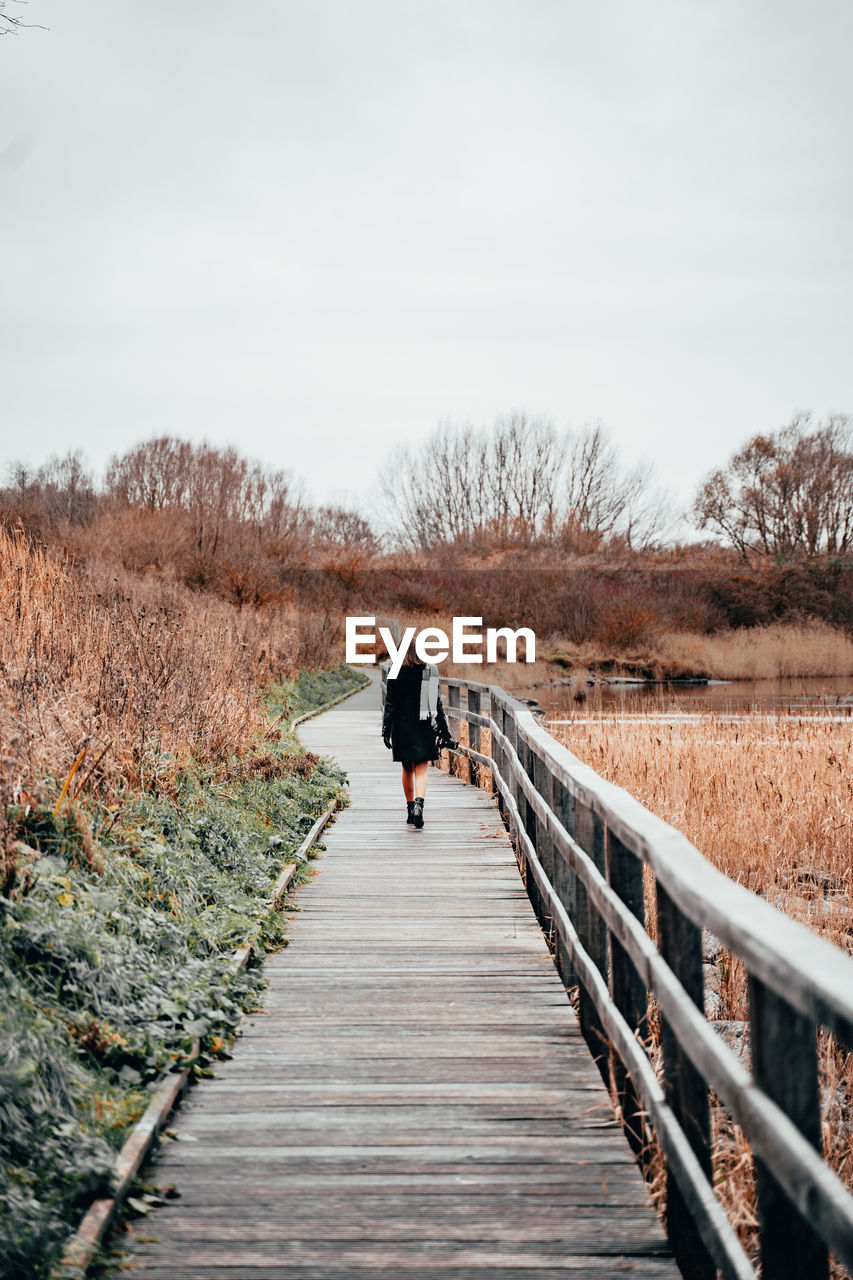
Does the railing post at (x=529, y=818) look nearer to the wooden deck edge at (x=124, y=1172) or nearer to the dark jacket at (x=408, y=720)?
the dark jacket at (x=408, y=720)

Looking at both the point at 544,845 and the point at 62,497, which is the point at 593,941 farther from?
the point at 62,497

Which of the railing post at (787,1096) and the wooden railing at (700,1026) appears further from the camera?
the railing post at (787,1096)

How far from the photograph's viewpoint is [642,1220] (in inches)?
117

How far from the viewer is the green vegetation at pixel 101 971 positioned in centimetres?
294

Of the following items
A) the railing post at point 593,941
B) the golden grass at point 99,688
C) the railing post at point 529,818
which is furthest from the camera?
the railing post at point 529,818

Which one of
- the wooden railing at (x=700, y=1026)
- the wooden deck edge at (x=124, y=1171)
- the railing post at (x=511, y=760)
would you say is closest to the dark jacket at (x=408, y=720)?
the railing post at (x=511, y=760)

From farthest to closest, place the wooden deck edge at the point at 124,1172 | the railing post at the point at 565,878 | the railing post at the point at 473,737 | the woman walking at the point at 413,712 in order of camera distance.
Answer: the railing post at the point at 473,737 < the woman walking at the point at 413,712 < the railing post at the point at 565,878 < the wooden deck edge at the point at 124,1172

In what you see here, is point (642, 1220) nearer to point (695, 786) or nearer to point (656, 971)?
point (656, 971)

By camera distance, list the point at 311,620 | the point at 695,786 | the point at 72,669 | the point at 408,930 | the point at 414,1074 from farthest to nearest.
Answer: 1. the point at 311,620
2. the point at 695,786
3. the point at 72,669
4. the point at 408,930
5. the point at 414,1074

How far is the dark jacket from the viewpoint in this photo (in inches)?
347

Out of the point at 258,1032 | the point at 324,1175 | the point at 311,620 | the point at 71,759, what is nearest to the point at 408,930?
the point at 258,1032

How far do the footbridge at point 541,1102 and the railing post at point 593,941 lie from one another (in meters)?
0.01

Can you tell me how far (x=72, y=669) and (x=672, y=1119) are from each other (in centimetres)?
550

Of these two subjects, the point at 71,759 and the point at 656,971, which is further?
the point at 71,759
